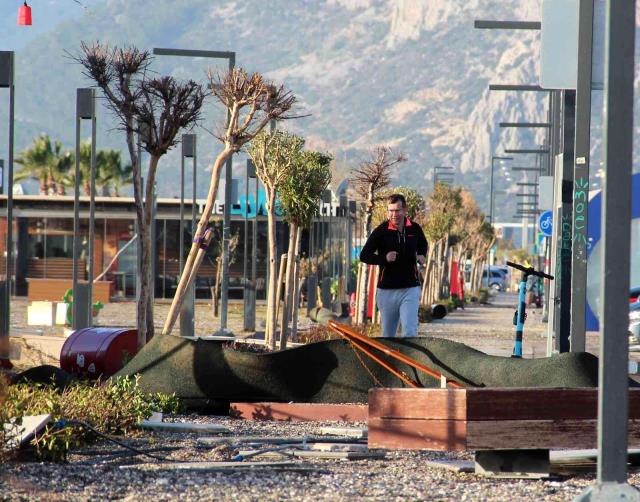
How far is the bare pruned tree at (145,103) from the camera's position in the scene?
15.3 m

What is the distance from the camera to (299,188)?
21547mm

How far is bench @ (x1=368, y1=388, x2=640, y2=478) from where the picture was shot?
803 cm

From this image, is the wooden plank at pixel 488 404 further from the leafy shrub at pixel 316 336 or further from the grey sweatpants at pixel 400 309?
the leafy shrub at pixel 316 336

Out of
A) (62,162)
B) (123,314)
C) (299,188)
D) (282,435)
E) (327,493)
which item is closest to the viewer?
(327,493)

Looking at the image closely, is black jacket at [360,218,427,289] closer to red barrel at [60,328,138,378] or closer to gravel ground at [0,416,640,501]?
red barrel at [60,328,138,378]

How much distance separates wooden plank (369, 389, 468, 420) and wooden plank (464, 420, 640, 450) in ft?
0.43

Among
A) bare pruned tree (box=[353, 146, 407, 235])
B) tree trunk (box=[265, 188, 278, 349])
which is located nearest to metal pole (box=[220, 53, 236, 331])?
bare pruned tree (box=[353, 146, 407, 235])

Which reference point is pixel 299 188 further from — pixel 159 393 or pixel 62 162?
pixel 62 162

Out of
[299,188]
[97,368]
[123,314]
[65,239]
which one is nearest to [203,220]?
[97,368]

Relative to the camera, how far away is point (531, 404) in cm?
819

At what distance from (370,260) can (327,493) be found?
6.46m

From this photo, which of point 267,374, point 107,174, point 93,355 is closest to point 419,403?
point 267,374

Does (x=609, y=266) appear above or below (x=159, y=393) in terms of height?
above

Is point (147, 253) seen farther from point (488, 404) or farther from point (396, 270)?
point (488, 404)
